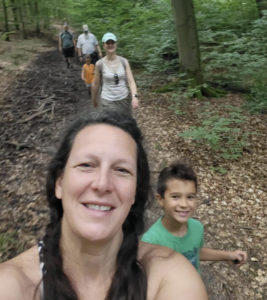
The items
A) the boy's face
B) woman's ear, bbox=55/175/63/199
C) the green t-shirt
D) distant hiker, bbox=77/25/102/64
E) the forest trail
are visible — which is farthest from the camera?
distant hiker, bbox=77/25/102/64

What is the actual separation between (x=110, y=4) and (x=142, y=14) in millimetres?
3231

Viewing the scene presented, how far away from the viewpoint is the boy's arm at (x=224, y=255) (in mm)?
2131

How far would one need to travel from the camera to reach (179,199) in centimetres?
220

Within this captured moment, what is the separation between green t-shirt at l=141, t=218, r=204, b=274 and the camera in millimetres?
2006

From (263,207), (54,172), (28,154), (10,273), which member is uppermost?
(54,172)

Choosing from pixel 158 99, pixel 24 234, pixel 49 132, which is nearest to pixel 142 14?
pixel 158 99

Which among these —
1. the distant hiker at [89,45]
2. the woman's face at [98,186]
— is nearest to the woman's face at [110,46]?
the woman's face at [98,186]

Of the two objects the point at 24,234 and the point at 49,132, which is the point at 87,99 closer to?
the point at 49,132

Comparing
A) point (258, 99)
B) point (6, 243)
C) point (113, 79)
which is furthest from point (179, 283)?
point (258, 99)

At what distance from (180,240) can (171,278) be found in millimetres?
757

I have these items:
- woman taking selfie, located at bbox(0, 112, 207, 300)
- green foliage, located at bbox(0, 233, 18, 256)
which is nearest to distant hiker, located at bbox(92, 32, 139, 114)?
green foliage, located at bbox(0, 233, 18, 256)

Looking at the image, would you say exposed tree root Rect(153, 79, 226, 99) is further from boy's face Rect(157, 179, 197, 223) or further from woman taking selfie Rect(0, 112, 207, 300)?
woman taking selfie Rect(0, 112, 207, 300)

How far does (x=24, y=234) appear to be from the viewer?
11.1 ft

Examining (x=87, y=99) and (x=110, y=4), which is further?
(x=110, y=4)
